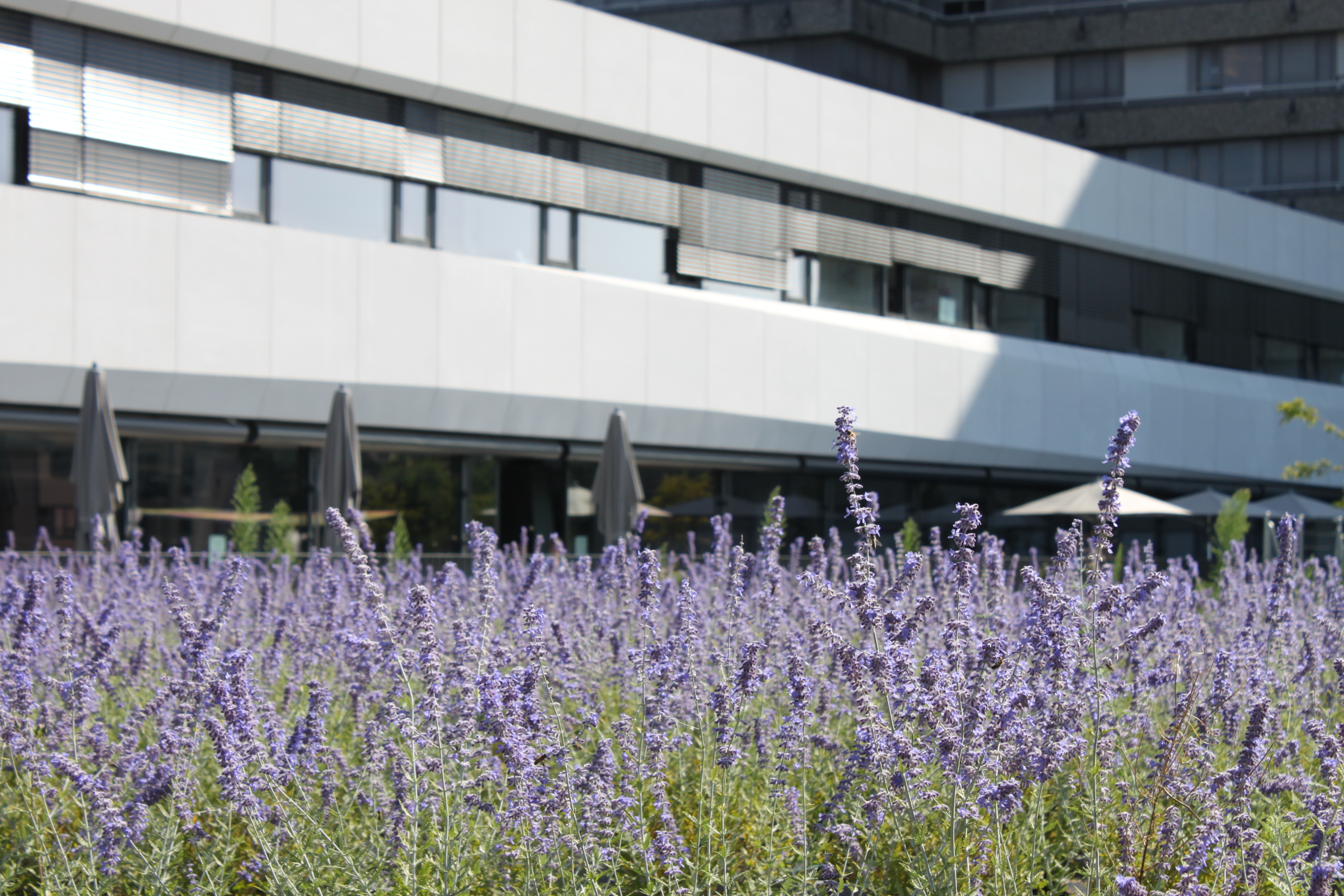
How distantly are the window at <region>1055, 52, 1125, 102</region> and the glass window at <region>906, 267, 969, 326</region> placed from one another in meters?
16.6

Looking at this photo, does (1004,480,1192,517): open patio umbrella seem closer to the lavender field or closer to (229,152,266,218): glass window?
(229,152,266,218): glass window

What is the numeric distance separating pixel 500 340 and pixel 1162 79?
28424 millimetres

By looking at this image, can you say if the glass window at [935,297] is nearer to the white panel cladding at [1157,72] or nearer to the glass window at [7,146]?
the glass window at [7,146]

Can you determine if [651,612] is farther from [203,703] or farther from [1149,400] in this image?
[1149,400]

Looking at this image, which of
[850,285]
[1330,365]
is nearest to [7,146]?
[850,285]

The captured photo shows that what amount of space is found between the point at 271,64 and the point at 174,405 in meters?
4.45

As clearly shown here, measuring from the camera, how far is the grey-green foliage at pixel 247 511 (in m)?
15.9

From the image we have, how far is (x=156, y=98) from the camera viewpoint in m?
15.3

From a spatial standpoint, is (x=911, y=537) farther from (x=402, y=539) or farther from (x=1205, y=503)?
(x=402, y=539)

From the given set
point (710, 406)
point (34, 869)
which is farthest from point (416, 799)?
point (710, 406)

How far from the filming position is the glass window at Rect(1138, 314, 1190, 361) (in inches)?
1113

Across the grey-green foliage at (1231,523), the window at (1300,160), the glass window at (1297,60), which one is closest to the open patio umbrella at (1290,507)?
the grey-green foliage at (1231,523)

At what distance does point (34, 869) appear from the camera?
4.55 metres

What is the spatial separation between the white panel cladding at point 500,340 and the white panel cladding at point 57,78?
34.3 inches
